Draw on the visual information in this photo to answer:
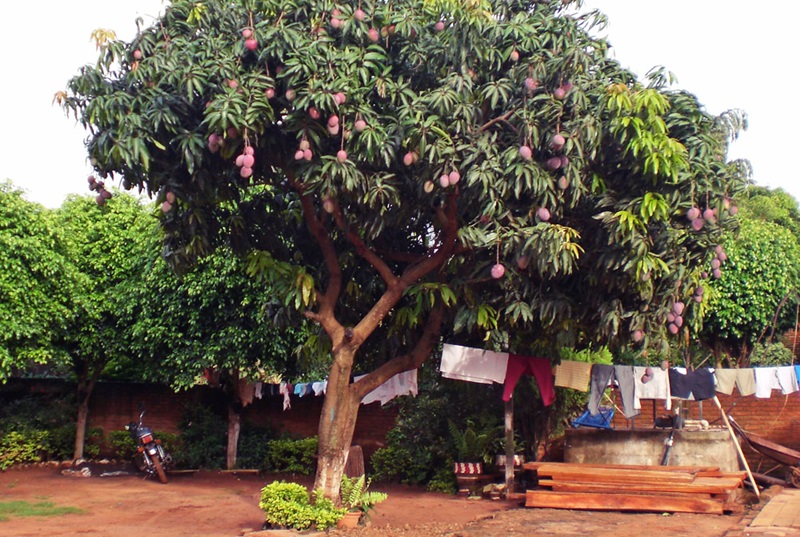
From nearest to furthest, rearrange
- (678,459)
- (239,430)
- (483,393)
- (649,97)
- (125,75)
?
(649,97) → (125,75) → (678,459) → (483,393) → (239,430)

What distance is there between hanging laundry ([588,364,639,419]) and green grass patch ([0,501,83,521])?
318 inches

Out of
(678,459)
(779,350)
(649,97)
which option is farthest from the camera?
(779,350)

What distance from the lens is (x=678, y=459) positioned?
13156 mm

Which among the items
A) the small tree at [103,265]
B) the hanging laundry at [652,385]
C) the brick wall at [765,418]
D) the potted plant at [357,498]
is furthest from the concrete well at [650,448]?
the small tree at [103,265]

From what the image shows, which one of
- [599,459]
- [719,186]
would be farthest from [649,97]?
[599,459]

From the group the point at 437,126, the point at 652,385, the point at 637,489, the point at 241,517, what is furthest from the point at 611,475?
the point at 437,126

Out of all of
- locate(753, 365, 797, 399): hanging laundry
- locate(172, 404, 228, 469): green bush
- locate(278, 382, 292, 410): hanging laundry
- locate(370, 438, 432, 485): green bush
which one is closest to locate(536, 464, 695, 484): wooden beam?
locate(753, 365, 797, 399): hanging laundry

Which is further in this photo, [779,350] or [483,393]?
[779,350]

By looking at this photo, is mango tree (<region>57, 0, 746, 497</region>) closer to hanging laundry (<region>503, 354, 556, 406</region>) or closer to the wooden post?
hanging laundry (<region>503, 354, 556, 406</region>)

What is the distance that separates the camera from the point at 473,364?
11.9 meters

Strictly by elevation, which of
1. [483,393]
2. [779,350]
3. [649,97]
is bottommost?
[483,393]

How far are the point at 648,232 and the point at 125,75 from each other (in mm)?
5911

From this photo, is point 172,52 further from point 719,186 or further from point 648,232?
point 719,186

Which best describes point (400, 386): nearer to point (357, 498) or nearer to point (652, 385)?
point (357, 498)
